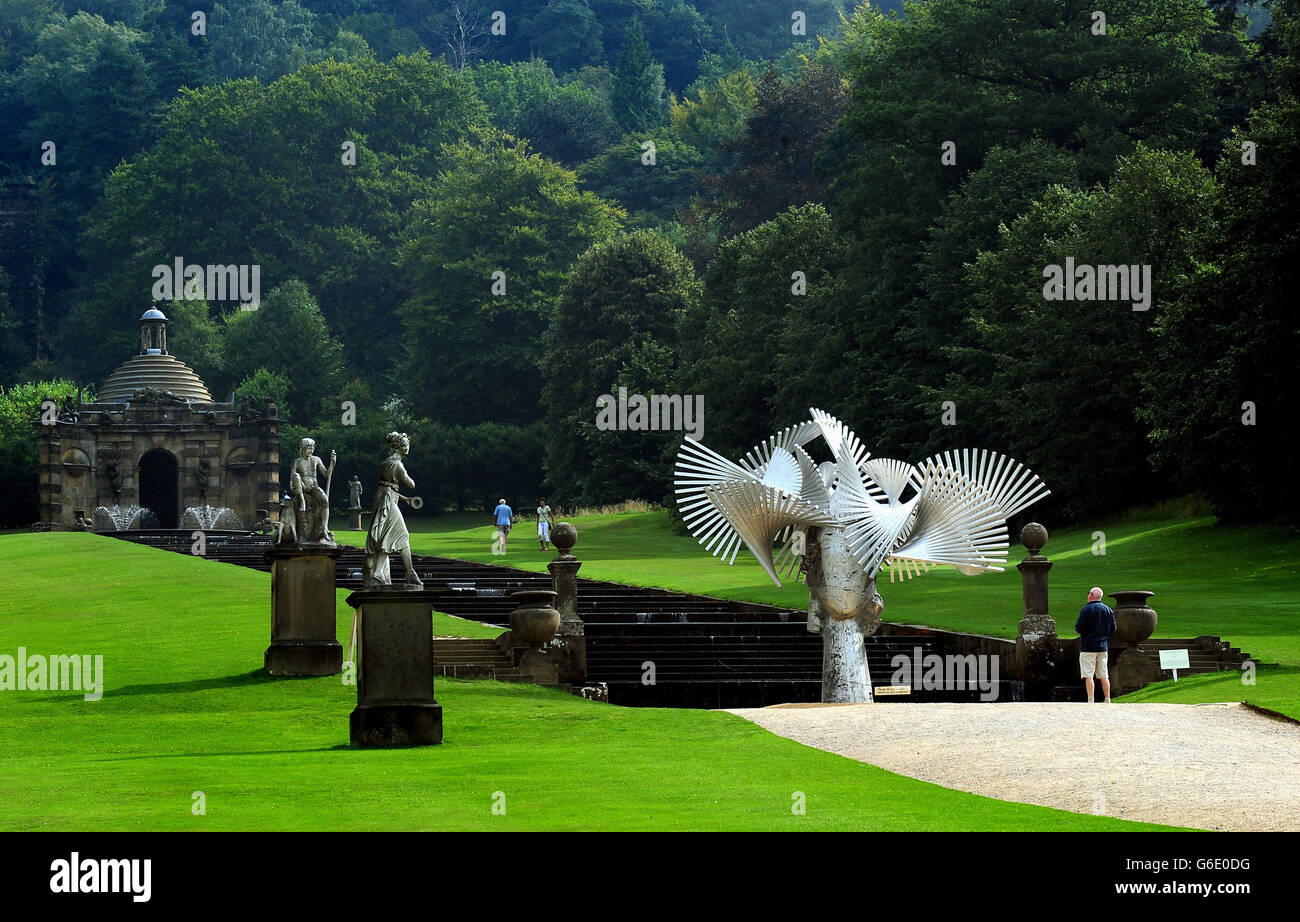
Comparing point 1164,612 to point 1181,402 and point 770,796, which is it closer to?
point 1181,402

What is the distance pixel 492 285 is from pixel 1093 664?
256ft

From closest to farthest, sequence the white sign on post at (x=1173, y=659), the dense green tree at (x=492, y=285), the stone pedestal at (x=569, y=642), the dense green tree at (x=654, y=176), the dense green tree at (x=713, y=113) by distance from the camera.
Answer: the white sign on post at (x=1173, y=659) < the stone pedestal at (x=569, y=642) < the dense green tree at (x=492, y=285) < the dense green tree at (x=654, y=176) < the dense green tree at (x=713, y=113)

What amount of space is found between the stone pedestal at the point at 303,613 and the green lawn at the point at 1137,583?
10.8 meters

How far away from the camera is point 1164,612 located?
3172 cm

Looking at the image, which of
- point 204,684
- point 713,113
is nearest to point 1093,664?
point 204,684

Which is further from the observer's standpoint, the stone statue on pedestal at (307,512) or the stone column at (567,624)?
the stone column at (567,624)

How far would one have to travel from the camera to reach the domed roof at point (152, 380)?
77.8m

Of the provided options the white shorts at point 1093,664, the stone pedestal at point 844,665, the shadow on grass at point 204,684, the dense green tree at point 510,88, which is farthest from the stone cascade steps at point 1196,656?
the dense green tree at point 510,88

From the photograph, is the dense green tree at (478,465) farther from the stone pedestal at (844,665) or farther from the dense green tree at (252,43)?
the stone pedestal at (844,665)

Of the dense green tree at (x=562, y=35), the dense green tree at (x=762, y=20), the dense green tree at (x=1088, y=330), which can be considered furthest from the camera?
the dense green tree at (x=762, y=20)

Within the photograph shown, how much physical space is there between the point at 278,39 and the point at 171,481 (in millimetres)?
71500

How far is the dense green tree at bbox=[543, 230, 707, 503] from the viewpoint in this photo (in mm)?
77500

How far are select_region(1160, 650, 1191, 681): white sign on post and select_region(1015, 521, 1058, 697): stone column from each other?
77.8 inches
